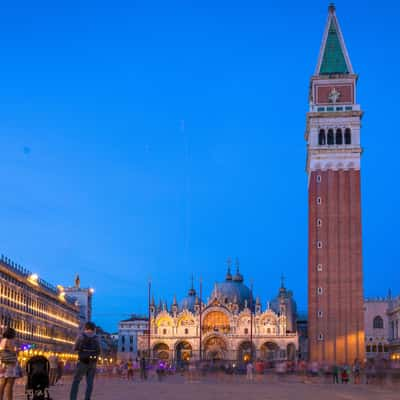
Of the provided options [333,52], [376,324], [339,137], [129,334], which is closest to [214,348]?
[376,324]

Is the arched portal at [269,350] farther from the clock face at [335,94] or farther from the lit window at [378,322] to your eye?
the clock face at [335,94]

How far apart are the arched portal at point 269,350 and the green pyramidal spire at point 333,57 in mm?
47476

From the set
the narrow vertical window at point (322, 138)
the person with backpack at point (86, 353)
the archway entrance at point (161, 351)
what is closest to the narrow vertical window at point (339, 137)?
the narrow vertical window at point (322, 138)

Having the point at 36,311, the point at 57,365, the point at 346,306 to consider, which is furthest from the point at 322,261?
the point at 57,365

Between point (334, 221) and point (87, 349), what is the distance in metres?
74.1

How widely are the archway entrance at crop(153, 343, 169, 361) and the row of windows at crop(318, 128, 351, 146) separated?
4998cm

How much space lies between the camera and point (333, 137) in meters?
90.9

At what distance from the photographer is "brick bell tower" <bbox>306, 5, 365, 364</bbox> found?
8494cm

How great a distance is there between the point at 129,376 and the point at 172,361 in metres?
67.3

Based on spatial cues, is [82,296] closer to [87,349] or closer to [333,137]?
[333,137]

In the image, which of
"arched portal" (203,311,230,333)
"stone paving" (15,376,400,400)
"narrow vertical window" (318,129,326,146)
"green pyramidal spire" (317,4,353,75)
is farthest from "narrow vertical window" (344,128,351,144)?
"stone paving" (15,376,400,400)

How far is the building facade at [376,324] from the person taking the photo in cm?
11003

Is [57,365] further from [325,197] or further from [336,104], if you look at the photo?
[336,104]

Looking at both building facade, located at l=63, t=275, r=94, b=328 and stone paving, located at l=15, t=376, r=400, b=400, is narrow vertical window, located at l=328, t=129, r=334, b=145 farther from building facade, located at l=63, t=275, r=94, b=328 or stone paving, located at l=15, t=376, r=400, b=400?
building facade, located at l=63, t=275, r=94, b=328
